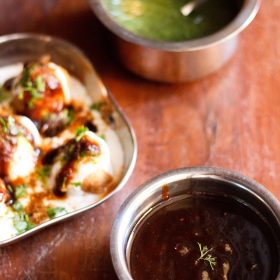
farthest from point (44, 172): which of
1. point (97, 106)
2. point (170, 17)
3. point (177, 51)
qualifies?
point (170, 17)

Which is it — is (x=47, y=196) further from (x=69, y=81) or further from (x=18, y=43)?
(x=18, y=43)

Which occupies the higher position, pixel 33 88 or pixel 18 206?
pixel 33 88

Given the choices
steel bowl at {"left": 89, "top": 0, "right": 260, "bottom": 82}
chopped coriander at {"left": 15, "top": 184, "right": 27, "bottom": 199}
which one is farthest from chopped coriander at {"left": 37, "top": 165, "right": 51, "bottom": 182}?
steel bowl at {"left": 89, "top": 0, "right": 260, "bottom": 82}

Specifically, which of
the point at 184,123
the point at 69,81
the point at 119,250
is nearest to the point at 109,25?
the point at 69,81

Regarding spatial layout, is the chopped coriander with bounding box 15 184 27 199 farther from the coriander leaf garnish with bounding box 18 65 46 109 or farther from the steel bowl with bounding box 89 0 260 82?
the steel bowl with bounding box 89 0 260 82

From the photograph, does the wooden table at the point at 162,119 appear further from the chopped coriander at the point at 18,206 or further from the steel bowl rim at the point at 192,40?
the steel bowl rim at the point at 192,40

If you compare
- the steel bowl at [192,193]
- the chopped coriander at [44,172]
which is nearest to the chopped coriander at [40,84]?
the chopped coriander at [44,172]

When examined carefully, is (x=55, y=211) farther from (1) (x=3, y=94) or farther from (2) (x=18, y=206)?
(1) (x=3, y=94)

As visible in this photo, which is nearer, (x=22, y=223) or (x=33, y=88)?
(x=22, y=223)
